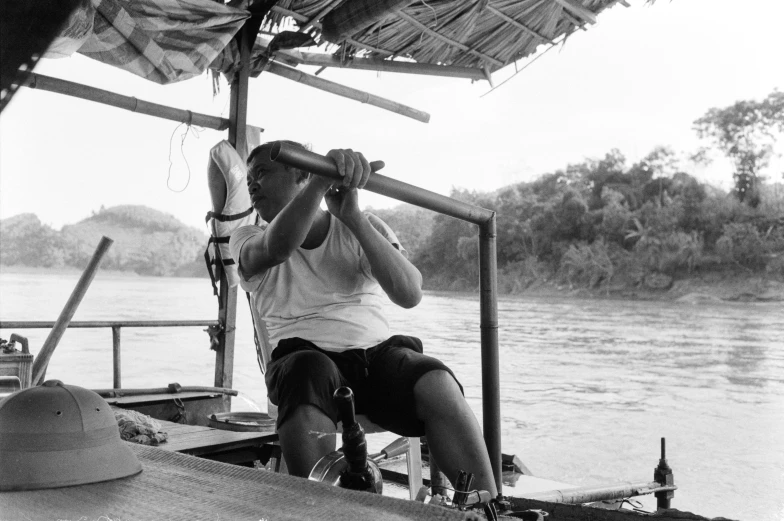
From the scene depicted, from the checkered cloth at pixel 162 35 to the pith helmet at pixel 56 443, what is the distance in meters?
2.13

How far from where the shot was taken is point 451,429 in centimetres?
144

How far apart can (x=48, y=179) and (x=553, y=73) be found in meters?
26.7

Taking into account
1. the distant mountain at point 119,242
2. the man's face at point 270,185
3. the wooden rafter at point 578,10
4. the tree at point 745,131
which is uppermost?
the tree at point 745,131

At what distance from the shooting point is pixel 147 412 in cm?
303

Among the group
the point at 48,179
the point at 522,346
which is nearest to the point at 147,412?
the point at 48,179

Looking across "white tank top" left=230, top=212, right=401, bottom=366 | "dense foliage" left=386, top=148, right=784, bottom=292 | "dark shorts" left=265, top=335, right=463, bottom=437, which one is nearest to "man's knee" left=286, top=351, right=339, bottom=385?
"dark shorts" left=265, top=335, right=463, bottom=437

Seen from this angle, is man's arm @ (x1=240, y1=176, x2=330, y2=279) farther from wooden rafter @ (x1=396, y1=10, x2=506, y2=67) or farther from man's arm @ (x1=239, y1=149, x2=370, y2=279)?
wooden rafter @ (x1=396, y1=10, x2=506, y2=67)

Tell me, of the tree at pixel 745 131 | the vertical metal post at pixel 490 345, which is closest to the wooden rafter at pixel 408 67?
the vertical metal post at pixel 490 345


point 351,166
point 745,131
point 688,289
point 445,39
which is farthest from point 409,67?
point 745,131

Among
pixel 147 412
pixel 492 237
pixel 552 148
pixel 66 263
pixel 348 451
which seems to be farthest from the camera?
pixel 552 148

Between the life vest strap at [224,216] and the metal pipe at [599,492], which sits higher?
the life vest strap at [224,216]

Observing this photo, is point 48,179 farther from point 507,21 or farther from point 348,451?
point 348,451

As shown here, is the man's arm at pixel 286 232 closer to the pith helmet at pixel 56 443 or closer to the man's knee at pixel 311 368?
the man's knee at pixel 311 368

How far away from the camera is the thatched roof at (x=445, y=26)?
2918mm
